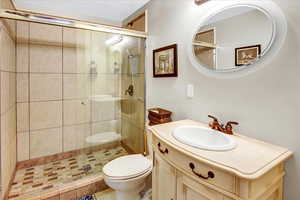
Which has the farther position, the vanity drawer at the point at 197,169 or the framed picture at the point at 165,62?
the framed picture at the point at 165,62

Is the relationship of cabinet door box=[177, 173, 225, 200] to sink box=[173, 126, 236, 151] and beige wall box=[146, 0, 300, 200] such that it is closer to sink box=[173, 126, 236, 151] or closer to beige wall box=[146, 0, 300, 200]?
sink box=[173, 126, 236, 151]

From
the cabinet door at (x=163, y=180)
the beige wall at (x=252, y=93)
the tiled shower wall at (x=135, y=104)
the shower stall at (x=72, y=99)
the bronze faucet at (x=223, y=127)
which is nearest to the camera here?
the beige wall at (x=252, y=93)

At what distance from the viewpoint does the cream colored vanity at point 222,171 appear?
0.66m

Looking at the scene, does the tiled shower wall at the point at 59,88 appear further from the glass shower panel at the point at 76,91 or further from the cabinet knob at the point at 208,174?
the cabinet knob at the point at 208,174

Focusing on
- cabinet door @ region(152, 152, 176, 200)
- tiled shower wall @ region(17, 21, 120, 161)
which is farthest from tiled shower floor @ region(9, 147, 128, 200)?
cabinet door @ region(152, 152, 176, 200)

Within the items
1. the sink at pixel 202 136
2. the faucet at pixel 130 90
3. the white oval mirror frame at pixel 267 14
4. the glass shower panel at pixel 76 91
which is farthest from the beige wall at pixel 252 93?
the glass shower panel at pixel 76 91

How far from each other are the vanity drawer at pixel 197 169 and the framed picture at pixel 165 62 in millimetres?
916

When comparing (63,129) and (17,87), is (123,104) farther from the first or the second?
(17,87)

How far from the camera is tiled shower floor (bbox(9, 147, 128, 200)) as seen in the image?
65.1 inches

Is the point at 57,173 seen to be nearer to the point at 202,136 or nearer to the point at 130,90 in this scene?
the point at 130,90

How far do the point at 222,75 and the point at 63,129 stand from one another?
2.35 metres

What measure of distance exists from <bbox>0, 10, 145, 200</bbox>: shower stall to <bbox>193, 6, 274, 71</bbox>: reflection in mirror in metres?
1.05

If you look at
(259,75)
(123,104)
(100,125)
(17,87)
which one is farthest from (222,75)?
(17,87)

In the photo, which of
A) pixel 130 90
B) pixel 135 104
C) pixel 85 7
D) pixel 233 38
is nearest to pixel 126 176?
pixel 135 104
